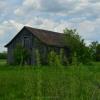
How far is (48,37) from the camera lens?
53562mm

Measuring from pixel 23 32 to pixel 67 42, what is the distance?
19.3ft

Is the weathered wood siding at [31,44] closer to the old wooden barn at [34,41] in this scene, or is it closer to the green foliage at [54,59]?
the old wooden barn at [34,41]

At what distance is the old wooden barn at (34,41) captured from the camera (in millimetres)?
50250

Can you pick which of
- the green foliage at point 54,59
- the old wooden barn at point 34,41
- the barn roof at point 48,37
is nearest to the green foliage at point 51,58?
the green foliage at point 54,59

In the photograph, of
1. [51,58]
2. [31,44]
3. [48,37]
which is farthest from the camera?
[48,37]

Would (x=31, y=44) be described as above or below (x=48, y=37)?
below

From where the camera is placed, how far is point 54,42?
52500 mm

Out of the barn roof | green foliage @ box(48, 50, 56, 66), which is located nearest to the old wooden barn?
the barn roof

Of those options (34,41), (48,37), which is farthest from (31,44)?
(48,37)

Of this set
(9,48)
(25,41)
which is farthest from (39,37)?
(9,48)

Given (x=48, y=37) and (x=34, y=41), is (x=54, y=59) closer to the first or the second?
(x=34, y=41)

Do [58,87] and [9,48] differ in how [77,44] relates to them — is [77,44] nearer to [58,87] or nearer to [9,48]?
[9,48]

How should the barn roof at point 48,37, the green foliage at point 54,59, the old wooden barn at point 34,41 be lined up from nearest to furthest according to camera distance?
the green foliage at point 54,59 → the old wooden barn at point 34,41 → the barn roof at point 48,37

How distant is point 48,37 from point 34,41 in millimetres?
3263
